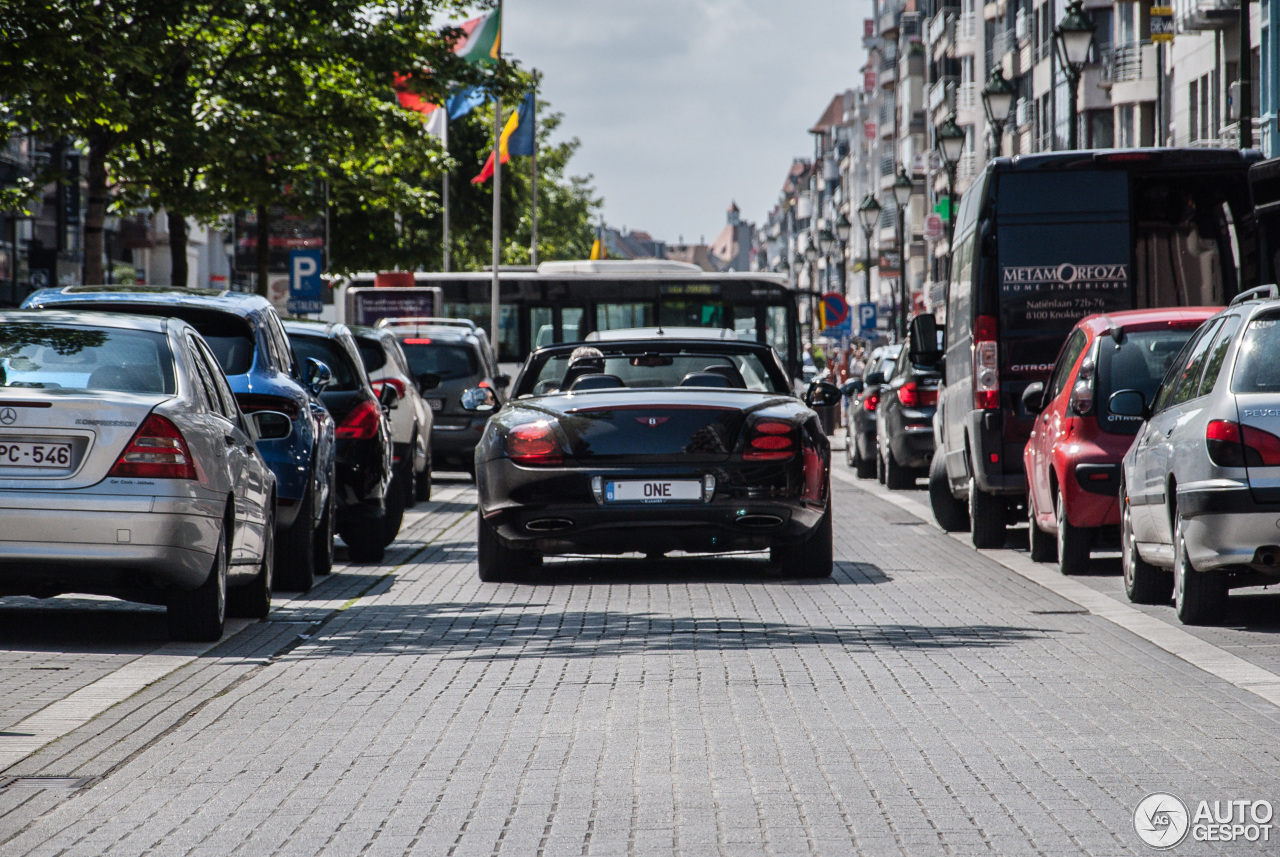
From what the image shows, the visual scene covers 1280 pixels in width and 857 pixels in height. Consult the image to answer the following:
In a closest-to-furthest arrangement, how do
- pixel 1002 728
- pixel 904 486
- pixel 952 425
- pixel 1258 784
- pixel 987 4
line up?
pixel 1258 784 < pixel 1002 728 < pixel 952 425 < pixel 904 486 < pixel 987 4

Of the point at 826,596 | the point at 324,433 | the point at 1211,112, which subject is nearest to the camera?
the point at 826,596

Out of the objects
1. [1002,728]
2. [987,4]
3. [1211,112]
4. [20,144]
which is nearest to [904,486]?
[1002,728]

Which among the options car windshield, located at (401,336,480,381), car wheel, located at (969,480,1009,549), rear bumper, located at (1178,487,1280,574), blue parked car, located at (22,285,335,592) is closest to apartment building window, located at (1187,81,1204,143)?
car windshield, located at (401,336,480,381)

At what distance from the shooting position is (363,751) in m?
7.14

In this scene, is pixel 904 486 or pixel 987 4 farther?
pixel 987 4

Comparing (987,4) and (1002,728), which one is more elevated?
(987,4)

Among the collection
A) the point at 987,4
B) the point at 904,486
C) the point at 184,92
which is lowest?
the point at 904,486

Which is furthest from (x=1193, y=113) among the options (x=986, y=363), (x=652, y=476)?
(x=652, y=476)

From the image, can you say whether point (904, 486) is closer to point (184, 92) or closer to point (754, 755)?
point (184, 92)

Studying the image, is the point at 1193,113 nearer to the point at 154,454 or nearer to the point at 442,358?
the point at 442,358

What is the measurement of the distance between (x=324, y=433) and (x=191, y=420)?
395 cm

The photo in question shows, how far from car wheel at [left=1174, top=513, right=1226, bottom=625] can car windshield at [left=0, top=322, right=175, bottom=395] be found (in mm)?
4891

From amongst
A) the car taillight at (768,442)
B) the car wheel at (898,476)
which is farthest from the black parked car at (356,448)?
the car wheel at (898,476)

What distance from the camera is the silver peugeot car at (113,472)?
962cm
